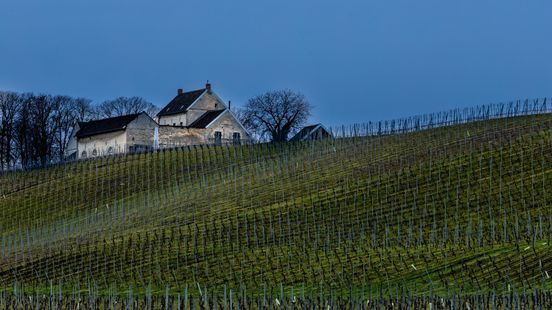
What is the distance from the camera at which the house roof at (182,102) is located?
96812 mm

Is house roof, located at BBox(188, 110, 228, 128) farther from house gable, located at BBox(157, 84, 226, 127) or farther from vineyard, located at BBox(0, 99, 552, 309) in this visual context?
vineyard, located at BBox(0, 99, 552, 309)

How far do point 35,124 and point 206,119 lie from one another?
1960cm

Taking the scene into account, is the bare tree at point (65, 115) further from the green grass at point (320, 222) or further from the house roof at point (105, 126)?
the green grass at point (320, 222)

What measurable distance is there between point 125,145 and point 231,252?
47.8 meters

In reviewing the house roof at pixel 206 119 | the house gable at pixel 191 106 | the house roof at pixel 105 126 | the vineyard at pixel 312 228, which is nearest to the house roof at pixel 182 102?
the house gable at pixel 191 106

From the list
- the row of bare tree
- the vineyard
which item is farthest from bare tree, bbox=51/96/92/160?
the vineyard

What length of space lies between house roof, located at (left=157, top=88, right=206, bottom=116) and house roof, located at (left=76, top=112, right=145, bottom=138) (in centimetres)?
1158

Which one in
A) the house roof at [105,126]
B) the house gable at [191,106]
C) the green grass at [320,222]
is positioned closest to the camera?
the green grass at [320,222]

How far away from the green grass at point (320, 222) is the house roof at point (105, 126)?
79.3 feet

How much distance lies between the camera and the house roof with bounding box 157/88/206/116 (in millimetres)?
96812

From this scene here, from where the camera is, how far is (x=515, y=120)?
2058 inches

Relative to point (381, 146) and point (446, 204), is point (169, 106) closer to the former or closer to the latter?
point (381, 146)

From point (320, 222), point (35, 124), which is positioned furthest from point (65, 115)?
point (320, 222)

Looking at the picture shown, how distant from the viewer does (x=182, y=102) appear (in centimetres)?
9838
